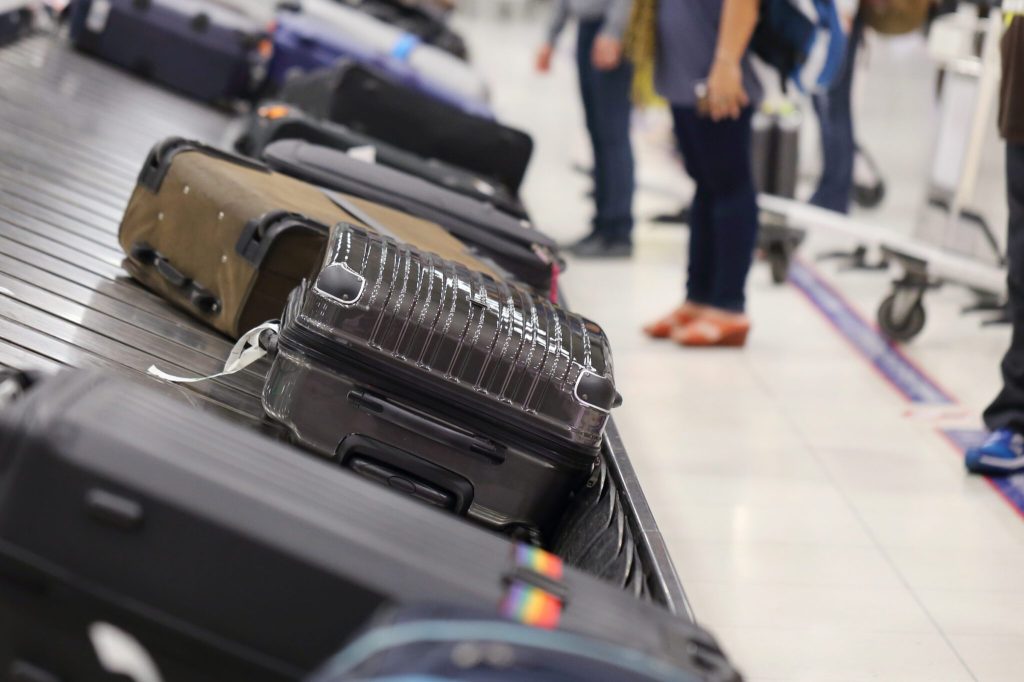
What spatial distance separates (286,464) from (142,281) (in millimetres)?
1365

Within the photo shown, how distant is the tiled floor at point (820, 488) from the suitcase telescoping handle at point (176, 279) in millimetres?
1010

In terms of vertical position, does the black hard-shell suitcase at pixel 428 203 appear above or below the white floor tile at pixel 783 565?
above

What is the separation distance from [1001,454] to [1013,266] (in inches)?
17.1

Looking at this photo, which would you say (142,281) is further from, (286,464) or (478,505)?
(286,464)

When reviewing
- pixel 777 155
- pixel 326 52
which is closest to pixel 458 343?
pixel 326 52

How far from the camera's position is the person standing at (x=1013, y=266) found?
2.95m

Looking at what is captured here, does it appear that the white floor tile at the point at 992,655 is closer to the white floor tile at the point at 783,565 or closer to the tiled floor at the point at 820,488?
the tiled floor at the point at 820,488

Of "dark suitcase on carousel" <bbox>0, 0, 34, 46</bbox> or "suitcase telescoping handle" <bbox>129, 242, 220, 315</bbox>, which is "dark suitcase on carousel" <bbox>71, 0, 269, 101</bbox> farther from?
"suitcase telescoping handle" <bbox>129, 242, 220, 315</bbox>

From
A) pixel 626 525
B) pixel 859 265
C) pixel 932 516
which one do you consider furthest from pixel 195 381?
pixel 859 265

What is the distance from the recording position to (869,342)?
4273 mm

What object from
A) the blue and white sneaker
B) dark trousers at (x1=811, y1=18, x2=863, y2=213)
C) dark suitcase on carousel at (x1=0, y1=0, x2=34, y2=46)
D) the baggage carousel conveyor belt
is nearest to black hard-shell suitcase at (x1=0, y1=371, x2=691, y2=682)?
the baggage carousel conveyor belt

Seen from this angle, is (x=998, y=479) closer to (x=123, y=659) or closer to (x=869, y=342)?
(x=869, y=342)

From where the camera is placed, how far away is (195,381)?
2.04m

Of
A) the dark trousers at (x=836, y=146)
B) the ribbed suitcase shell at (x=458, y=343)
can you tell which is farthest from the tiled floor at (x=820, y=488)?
the ribbed suitcase shell at (x=458, y=343)
